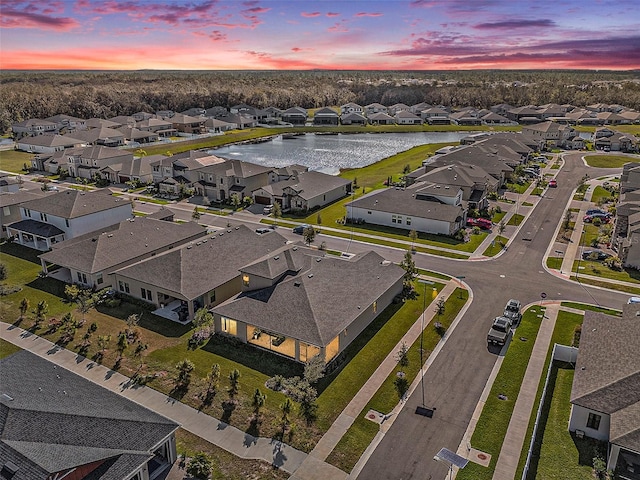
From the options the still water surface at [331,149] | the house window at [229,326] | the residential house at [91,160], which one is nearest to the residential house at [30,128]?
the residential house at [91,160]

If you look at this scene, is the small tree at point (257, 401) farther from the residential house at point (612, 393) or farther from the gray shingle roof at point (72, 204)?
the gray shingle roof at point (72, 204)

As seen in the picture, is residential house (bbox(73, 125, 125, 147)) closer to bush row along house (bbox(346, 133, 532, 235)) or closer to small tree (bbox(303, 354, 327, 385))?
bush row along house (bbox(346, 133, 532, 235))

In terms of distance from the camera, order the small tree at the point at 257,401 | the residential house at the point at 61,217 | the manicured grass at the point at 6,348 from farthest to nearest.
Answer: the residential house at the point at 61,217
the manicured grass at the point at 6,348
the small tree at the point at 257,401

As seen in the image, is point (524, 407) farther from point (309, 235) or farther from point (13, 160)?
point (13, 160)

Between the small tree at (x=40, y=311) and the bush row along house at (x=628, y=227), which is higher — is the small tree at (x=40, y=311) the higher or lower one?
the lower one

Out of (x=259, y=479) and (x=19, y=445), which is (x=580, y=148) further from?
(x=19, y=445)

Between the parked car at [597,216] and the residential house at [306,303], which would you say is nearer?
the residential house at [306,303]

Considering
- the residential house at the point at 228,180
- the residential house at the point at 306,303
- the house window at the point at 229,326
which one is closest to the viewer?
the residential house at the point at 306,303
